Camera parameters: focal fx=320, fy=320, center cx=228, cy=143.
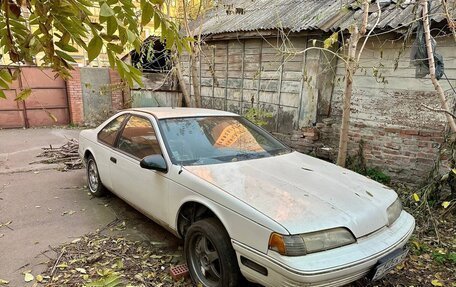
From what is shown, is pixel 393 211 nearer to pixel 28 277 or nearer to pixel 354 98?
pixel 28 277

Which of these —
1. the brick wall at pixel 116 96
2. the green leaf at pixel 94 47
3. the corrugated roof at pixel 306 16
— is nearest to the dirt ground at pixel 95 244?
the green leaf at pixel 94 47

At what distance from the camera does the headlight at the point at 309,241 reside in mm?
2152

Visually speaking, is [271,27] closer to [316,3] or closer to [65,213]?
[316,3]

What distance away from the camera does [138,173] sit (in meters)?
3.57

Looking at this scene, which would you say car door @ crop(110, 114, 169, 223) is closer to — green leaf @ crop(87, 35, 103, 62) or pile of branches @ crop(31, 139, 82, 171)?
green leaf @ crop(87, 35, 103, 62)

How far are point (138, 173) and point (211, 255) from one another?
136 centimetres

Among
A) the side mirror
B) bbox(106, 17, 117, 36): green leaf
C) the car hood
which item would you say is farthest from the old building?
bbox(106, 17, 117, 36): green leaf

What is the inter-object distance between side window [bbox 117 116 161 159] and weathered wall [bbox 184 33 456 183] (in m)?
2.28

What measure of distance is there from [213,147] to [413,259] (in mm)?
2425

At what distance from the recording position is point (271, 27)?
6.78 metres

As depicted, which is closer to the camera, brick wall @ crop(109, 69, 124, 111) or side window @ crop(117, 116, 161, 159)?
side window @ crop(117, 116, 161, 159)

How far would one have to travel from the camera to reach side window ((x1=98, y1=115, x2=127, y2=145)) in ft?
14.1

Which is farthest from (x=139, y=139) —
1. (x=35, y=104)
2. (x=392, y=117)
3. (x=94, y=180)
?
(x=35, y=104)

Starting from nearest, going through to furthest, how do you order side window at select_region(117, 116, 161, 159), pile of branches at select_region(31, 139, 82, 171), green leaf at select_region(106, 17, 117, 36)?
green leaf at select_region(106, 17, 117, 36) < side window at select_region(117, 116, 161, 159) < pile of branches at select_region(31, 139, 82, 171)
